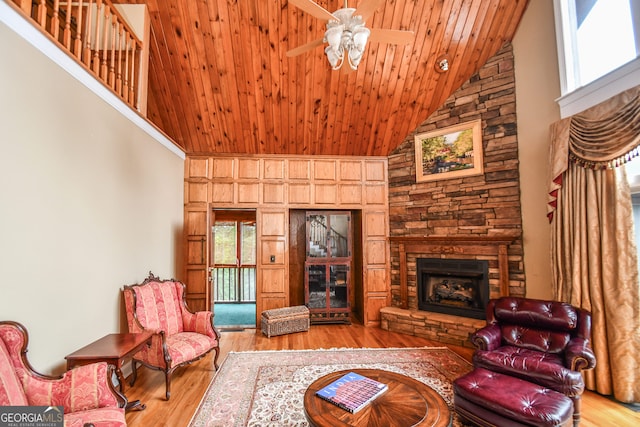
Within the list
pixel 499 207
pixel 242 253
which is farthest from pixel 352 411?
pixel 242 253

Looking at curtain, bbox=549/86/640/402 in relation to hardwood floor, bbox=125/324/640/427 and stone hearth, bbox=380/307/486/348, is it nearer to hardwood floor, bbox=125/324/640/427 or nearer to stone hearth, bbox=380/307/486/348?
hardwood floor, bbox=125/324/640/427

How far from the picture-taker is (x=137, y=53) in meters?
3.83

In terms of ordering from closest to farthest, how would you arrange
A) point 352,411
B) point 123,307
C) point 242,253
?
point 352,411, point 123,307, point 242,253

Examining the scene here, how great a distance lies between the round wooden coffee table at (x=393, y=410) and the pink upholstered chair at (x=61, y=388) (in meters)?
1.20

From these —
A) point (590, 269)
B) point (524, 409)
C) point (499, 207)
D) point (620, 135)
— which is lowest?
point (524, 409)

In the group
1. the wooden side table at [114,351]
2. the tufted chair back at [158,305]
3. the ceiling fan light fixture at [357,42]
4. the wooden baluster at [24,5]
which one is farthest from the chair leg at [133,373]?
the ceiling fan light fixture at [357,42]

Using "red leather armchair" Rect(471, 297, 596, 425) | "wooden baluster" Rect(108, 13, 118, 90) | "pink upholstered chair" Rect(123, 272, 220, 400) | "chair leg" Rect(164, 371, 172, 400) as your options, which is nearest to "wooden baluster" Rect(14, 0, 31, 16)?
"wooden baluster" Rect(108, 13, 118, 90)

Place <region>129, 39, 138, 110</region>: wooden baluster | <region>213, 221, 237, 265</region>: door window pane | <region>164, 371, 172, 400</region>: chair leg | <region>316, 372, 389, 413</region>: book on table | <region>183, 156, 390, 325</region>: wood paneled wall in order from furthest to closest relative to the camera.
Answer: <region>213, 221, 237, 265</region>: door window pane, <region>183, 156, 390, 325</region>: wood paneled wall, <region>129, 39, 138, 110</region>: wooden baluster, <region>164, 371, 172, 400</region>: chair leg, <region>316, 372, 389, 413</region>: book on table

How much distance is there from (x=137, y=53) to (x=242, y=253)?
4842 millimetres

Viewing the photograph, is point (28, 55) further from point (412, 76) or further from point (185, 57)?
point (412, 76)

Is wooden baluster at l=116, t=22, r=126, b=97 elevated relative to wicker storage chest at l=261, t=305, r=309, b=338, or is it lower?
elevated

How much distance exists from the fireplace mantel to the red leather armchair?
103 centimetres

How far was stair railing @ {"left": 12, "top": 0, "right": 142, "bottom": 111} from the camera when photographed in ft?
8.21

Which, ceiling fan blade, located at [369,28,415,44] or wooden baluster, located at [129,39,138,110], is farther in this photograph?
wooden baluster, located at [129,39,138,110]
